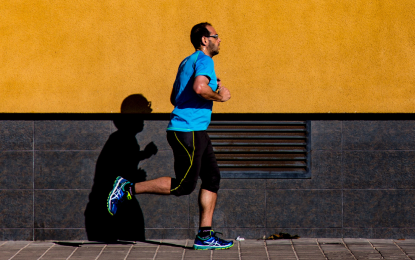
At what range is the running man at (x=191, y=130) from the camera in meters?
4.88

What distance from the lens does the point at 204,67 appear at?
Result: 479 cm

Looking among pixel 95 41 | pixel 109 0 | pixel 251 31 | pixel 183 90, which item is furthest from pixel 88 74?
pixel 251 31

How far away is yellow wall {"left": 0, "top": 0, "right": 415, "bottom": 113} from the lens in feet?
17.8

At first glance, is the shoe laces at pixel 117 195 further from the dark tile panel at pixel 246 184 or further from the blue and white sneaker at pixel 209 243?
the dark tile panel at pixel 246 184

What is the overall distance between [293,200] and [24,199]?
2674 mm

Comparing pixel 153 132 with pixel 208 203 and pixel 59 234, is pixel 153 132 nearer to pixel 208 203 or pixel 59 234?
pixel 208 203

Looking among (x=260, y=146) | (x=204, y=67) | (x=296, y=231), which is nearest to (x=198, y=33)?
(x=204, y=67)

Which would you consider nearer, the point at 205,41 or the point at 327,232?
the point at 205,41

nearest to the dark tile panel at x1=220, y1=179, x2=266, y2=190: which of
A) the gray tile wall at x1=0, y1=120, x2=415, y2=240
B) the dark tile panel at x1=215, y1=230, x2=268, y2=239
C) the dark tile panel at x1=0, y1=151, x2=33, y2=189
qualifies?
the gray tile wall at x1=0, y1=120, x2=415, y2=240

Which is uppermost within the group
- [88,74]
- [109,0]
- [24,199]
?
[109,0]

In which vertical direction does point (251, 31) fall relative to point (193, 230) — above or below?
above

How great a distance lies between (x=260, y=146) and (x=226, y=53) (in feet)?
3.30

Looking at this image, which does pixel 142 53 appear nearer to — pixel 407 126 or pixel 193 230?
pixel 193 230

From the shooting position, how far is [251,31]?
5426 mm
